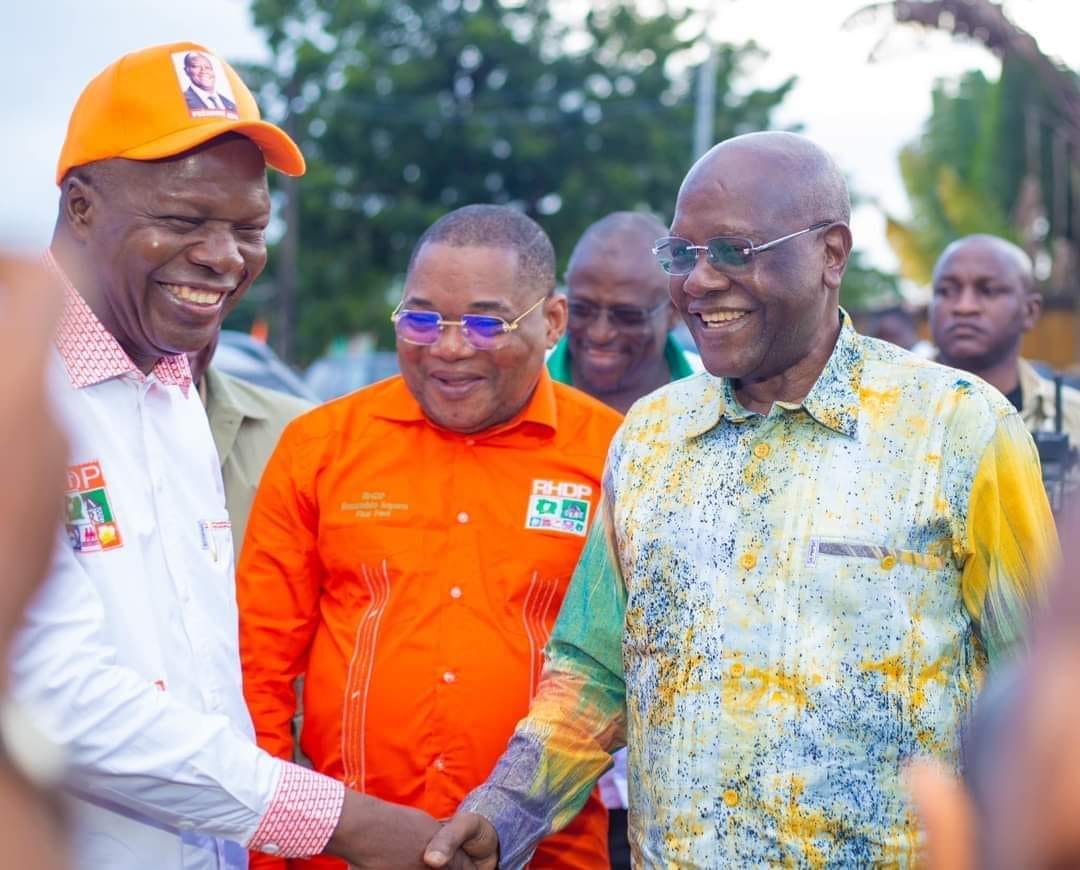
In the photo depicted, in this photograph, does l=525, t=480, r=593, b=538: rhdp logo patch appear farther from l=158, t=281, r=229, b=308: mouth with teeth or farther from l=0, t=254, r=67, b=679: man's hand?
l=0, t=254, r=67, b=679: man's hand

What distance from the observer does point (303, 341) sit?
25.0 m

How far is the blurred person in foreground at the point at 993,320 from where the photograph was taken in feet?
19.6

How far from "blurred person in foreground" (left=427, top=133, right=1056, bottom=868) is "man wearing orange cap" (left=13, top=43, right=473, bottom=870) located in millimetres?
512

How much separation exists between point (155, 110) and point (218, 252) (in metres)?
0.34

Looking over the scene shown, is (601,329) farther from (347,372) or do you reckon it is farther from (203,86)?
(347,372)

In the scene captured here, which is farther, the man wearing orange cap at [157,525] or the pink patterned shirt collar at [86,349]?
the pink patterned shirt collar at [86,349]

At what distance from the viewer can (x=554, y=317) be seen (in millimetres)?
3916

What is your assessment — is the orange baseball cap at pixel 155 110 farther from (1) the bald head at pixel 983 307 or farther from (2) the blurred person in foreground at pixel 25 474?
(1) the bald head at pixel 983 307

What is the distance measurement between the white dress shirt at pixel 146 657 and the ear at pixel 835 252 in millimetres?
1485

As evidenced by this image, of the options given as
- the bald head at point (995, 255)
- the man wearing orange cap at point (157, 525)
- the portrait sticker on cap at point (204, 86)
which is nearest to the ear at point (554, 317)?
the man wearing orange cap at point (157, 525)

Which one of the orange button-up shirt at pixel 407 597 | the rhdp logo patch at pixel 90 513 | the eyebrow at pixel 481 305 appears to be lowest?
the orange button-up shirt at pixel 407 597

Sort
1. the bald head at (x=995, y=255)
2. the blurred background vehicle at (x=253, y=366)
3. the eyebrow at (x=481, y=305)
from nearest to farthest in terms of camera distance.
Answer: the eyebrow at (x=481, y=305) → the bald head at (x=995, y=255) → the blurred background vehicle at (x=253, y=366)

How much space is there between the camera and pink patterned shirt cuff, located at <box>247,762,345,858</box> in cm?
277

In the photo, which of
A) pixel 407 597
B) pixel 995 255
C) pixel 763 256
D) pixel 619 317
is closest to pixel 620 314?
pixel 619 317
